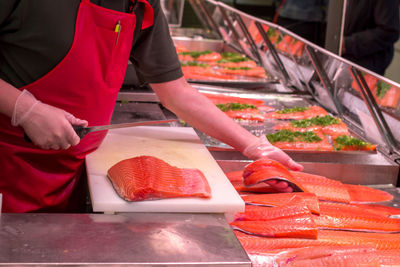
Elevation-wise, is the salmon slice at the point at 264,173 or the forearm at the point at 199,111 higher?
the forearm at the point at 199,111

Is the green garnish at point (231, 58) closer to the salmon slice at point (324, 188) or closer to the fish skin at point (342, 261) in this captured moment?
the salmon slice at point (324, 188)

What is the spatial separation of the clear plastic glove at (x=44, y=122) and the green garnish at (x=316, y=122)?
2.23 metres

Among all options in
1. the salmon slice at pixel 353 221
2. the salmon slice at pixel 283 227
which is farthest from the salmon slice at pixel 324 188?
the salmon slice at pixel 283 227

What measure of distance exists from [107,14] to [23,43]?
0.36 metres

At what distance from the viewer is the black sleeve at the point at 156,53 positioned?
241 cm

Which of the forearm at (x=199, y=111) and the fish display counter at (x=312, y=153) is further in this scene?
the forearm at (x=199, y=111)

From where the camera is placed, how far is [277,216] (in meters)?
2.09

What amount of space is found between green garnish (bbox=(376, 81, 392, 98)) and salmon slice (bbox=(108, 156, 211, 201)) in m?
1.73

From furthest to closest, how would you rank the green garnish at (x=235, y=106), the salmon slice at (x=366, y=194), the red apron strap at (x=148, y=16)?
the green garnish at (x=235, y=106) → the salmon slice at (x=366, y=194) → the red apron strap at (x=148, y=16)

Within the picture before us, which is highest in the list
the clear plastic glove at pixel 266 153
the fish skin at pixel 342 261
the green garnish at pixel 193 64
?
the clear plastic glove at pixel 266 153

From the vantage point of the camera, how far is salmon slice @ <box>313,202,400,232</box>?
220 centimetres

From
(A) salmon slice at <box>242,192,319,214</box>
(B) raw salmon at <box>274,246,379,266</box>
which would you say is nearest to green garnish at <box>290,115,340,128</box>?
(A) salmon slice at <box>242,192,319,214</box>

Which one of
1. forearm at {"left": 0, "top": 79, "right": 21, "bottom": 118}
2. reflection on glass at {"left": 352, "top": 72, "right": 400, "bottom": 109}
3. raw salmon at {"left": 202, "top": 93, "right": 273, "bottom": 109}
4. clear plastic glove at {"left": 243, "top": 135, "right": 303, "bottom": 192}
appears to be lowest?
raw salmon at {"left": 202, "top": 93, "right": 273, "bottom": 109}

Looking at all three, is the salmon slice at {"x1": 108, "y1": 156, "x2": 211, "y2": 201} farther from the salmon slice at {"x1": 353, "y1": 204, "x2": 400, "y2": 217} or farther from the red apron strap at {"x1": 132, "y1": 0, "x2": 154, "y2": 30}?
the salmon slice at {"x1": 353, "y1": 204, "x2": 400, "y2": 217}
